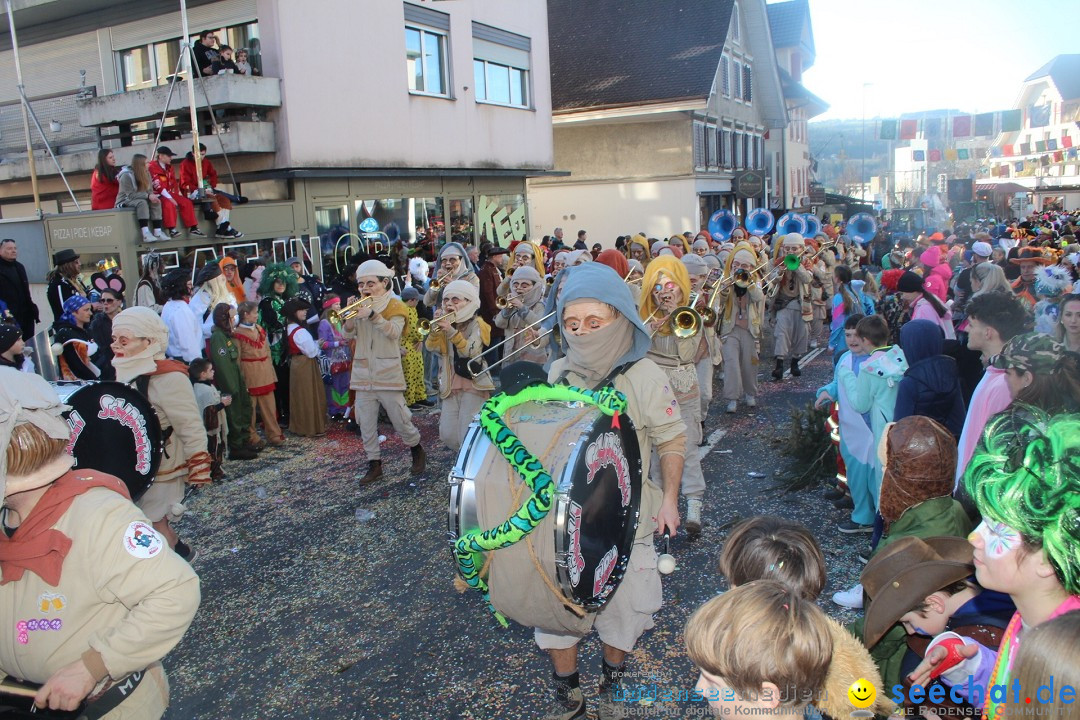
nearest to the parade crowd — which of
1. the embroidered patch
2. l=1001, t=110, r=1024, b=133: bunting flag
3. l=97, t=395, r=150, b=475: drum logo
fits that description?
the embroidered patch

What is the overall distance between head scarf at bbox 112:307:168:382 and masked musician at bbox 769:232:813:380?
25.8 feet

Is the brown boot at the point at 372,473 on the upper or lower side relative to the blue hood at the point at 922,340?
lower

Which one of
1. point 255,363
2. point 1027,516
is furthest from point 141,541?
point 255,363

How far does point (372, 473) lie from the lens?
7.13 metres

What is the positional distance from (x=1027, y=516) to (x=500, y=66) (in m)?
18.7

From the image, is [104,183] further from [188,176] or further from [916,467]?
[916,467]

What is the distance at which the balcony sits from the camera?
41.0 ft

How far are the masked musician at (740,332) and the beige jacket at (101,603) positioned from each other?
286 inches

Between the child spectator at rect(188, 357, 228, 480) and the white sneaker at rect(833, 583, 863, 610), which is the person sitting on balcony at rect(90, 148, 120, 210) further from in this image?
the white sneaker at rect(833, 583, 863, 610)

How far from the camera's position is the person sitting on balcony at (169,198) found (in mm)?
10781

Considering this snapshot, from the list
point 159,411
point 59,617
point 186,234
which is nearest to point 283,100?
point 186,234

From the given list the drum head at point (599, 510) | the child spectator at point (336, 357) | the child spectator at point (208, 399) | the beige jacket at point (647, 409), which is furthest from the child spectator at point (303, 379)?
the drum head at point (599, 510)

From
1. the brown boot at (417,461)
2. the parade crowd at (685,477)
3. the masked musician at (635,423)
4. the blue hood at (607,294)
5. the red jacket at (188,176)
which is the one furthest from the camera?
the red jacket at (188,176)

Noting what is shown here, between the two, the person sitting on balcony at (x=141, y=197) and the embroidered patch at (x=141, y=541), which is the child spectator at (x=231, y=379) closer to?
the person sitting on balcony at (x=141, y=197)
